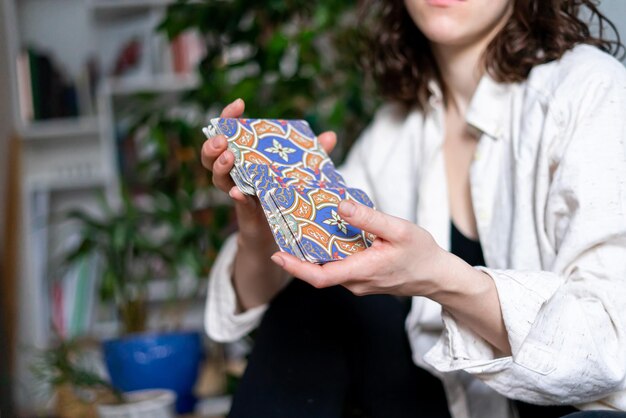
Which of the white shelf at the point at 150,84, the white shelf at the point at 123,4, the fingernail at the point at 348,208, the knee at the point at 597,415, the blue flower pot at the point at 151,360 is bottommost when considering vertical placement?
the blue flower pot at the point at 151,360

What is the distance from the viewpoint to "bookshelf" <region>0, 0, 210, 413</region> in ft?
10.0

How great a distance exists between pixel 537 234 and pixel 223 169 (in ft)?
1.35

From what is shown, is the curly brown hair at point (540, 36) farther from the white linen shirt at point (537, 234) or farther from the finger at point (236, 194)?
the finger at point (236, 194)

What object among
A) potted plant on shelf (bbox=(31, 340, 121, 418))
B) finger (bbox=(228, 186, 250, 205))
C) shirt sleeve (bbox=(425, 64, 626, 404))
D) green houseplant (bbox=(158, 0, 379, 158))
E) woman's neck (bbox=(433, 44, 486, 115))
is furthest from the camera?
potted plant on shelf (bbox=(31, 340, 121, 418))

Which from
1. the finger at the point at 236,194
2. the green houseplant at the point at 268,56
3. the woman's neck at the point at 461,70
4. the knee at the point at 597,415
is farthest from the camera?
the green houseplant at the point at 268,56

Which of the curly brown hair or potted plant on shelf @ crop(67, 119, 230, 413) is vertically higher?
the curly brown hair

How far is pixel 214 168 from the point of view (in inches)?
37.0

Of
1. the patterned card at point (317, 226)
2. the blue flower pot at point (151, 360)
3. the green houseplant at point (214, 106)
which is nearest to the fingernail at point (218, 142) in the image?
the patterned card at point (317, 226)

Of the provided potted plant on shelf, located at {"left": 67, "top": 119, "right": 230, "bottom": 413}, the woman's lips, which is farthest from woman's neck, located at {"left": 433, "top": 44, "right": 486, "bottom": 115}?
potted plant on shelf, located at {"left": 67, "top": 119, "right": 230, "bottom": 413}

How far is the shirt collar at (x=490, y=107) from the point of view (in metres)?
1.13

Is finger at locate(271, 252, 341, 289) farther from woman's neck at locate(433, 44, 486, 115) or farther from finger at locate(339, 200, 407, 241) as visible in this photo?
woman's neck at locate(433, 44, 486, 115)

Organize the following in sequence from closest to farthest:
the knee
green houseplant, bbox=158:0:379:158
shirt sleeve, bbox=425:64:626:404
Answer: the knee → shirt sleeve, bbox=425:64:626:404 → green houseplant, bbox=158:0:379:158

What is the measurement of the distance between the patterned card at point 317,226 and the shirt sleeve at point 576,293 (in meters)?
0.15

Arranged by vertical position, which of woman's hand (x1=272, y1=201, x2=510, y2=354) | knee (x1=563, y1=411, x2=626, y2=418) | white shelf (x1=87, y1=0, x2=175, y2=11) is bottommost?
knee (x1=563, y1=411, x2=626, y2=418)
